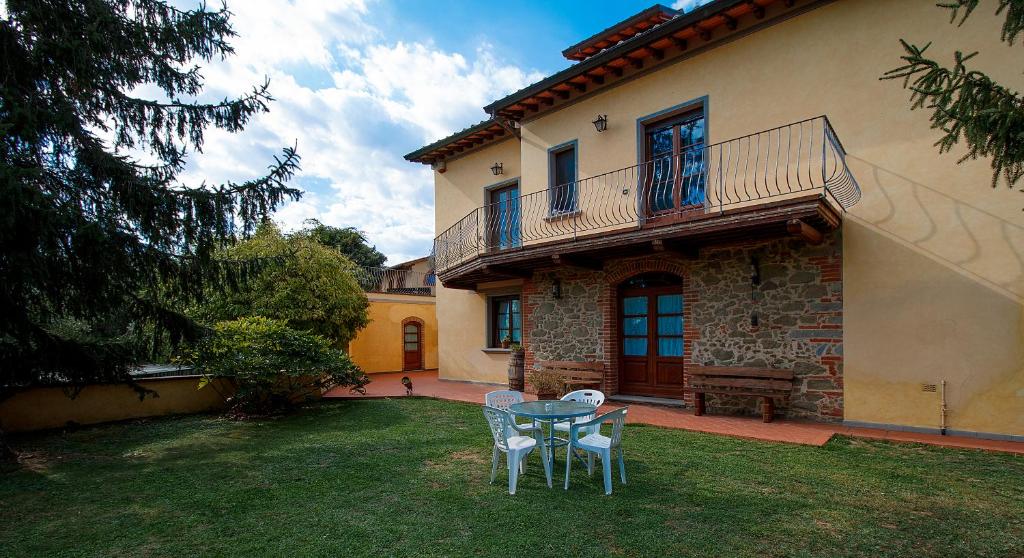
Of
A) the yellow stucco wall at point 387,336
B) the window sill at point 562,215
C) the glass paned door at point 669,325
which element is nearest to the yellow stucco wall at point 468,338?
the window sill at point 562,215

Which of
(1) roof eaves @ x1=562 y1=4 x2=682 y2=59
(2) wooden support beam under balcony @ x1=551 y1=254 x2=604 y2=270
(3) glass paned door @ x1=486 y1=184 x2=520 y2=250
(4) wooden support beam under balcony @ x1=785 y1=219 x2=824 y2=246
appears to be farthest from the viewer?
(3) glass paned door @ x1=486 y1=184 x2=520 y2=250

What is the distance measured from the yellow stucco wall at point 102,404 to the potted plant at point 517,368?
538 centimetres

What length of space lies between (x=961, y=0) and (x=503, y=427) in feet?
13.9

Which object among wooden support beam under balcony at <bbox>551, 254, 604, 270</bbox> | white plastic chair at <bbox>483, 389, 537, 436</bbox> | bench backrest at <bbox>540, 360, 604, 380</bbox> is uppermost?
wooden support beam under balcony at <bbox>551, 254, 604, 270</bbox>

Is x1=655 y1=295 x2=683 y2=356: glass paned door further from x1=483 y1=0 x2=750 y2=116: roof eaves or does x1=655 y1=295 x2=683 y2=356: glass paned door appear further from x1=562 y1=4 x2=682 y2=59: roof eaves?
x1=562 y1=4 x2=682 y2=59: roof eaves

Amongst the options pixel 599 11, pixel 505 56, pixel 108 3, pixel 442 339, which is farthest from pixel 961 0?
pixel 442 339

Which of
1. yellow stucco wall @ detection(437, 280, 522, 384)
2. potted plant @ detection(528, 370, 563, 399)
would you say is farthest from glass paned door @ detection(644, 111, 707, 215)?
yellow stucco wall @ detection(437, 280, 522, 384)

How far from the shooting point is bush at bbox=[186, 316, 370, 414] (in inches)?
307

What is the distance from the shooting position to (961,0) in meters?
2.82

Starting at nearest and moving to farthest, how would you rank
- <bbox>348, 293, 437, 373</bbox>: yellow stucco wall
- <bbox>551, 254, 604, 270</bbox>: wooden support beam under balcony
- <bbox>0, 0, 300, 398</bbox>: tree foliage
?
<bbox>0, 0, 300, 398</bbox>: tree foliage → <bbox>551, 254, 604, 270</bbox>: wooden support beam under balcony → <bbox>348, 293, 437, 373</bbox>: yellow stucco wall

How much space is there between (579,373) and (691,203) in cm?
357

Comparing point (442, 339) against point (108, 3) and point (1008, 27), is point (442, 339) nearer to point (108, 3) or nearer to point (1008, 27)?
point (108, 3)

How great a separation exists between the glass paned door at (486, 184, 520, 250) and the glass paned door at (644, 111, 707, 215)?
3.24 meters

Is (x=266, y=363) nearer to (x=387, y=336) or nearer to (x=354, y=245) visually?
(x=387, y=336)
